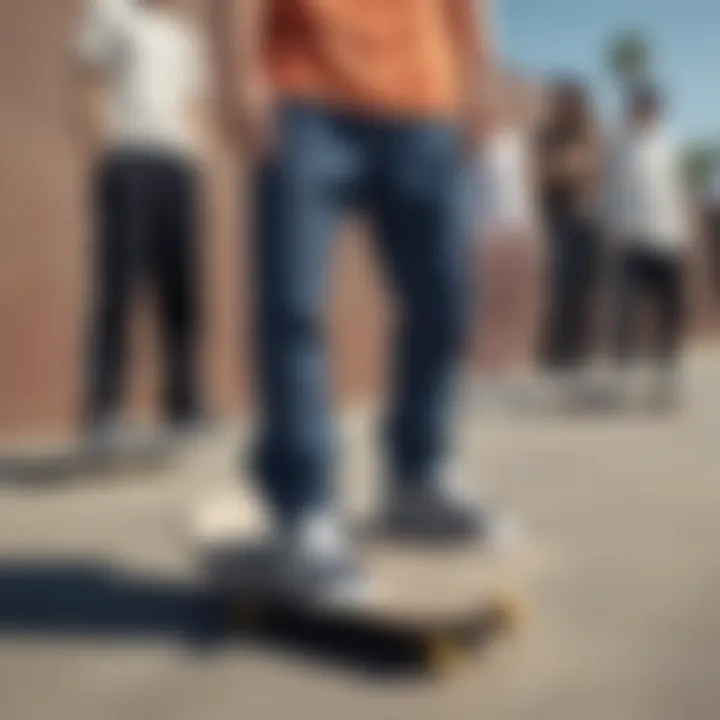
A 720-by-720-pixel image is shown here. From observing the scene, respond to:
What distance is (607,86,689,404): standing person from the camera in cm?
423

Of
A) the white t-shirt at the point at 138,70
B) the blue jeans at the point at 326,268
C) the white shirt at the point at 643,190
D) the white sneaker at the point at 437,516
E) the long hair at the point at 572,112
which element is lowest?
the white sneaker at the point at 437,516

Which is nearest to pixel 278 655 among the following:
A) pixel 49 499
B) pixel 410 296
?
pixel 410 296

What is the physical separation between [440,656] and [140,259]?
64.1 inches

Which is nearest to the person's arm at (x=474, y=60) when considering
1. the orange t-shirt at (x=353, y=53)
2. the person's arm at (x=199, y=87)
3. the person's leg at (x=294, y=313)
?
the orange t-shirt at (x=353, y=53)

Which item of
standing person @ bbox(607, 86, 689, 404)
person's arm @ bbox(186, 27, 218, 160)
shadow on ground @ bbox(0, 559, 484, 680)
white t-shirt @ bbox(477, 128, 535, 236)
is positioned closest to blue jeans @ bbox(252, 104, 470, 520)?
shadow on ground @ bbox(0, 559, 484, 680)

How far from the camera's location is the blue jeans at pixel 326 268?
1.62m

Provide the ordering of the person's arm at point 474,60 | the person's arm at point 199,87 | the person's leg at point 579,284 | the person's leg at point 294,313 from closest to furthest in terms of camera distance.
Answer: the person's leg at point 294,313, the person's arm at point 474,60, the person's arm at point 199,87, the person's leg at point 579,284

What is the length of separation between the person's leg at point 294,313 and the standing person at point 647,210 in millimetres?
2715

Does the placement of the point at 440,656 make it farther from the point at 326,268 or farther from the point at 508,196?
the point at 508,196

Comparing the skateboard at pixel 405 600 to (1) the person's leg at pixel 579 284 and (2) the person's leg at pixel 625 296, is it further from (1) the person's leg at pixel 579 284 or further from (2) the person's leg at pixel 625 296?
(1) the person's leg at pixel 579 284

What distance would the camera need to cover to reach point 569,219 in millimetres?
4730

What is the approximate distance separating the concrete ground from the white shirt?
1754 mm

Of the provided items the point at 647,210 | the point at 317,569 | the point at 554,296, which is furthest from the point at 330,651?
the point at 554,296

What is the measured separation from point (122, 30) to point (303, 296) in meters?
1.49
